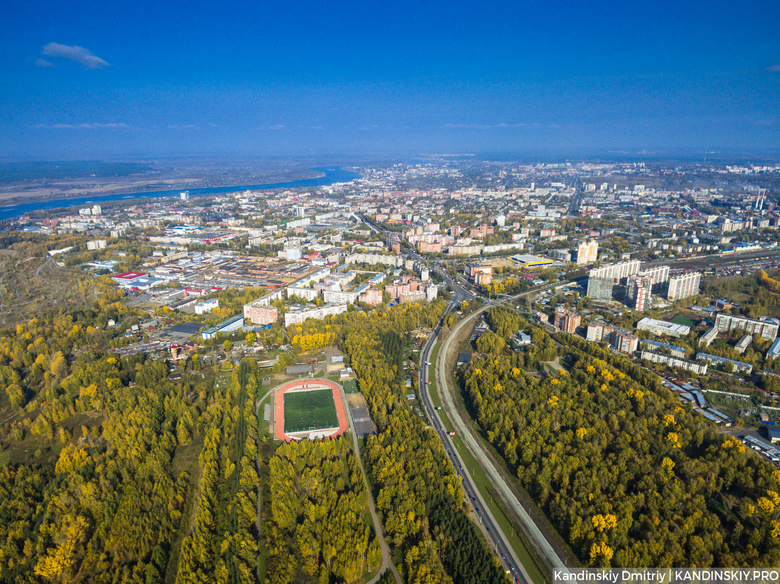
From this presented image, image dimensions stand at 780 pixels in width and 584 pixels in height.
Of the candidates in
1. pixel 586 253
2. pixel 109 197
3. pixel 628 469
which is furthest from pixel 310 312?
pixel 109 197

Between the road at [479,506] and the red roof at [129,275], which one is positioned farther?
the red roof at [129,275]

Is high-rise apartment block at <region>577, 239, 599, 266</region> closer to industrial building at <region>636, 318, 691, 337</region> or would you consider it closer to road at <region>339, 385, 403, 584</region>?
industrial building at <region>636, 318, 691, 337</region>

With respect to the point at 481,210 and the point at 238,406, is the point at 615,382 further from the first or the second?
the point at 481,210

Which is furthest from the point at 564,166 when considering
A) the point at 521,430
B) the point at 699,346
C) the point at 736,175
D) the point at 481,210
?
the point at 521,430

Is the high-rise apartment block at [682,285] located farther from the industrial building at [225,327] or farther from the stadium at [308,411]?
the industrial building at [225,327]

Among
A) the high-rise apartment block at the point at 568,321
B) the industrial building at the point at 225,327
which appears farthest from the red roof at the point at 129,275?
the high-rise apartment block at the point at 568,321

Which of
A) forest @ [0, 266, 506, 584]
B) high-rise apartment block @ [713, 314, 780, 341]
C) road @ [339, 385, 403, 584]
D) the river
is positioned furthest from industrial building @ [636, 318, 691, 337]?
the river
